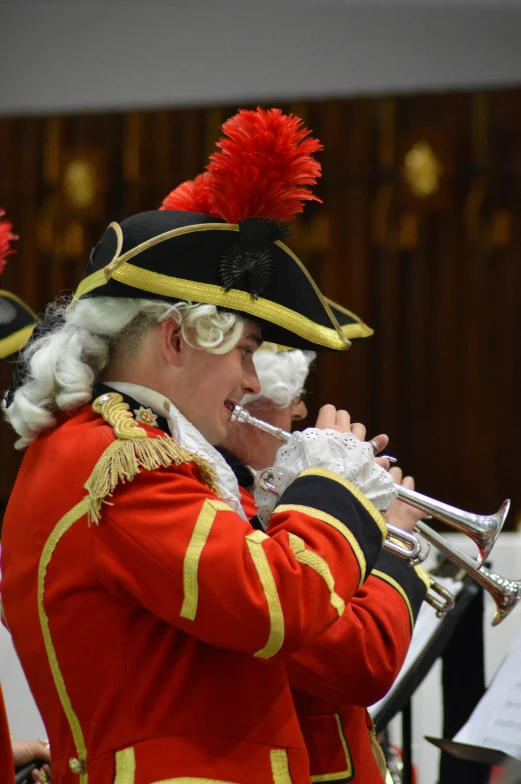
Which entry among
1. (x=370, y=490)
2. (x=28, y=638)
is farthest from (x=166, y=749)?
(x=370, y=490)

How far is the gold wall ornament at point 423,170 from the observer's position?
4.41 m

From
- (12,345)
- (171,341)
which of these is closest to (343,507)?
(171,341)

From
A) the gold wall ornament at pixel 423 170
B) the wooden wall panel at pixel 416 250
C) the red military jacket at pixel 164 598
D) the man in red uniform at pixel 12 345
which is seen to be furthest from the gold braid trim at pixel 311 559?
the gold wall ornament at pixel 423 170

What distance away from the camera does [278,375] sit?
2.35 metres

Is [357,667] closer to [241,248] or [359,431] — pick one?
[359,431]

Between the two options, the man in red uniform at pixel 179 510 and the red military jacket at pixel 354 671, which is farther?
the red military jacket at pixel 354 671

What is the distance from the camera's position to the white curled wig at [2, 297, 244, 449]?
57.7 inches

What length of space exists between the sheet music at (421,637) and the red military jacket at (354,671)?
1.84 feet

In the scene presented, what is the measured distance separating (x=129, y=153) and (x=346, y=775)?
11.8 feet

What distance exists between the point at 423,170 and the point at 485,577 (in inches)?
106

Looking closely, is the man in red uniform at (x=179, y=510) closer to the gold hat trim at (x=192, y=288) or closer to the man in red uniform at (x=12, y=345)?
the gold hat trim at (x=192, y=288)

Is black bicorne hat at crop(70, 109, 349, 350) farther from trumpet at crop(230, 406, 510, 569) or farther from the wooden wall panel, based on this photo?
the wooden wall panel

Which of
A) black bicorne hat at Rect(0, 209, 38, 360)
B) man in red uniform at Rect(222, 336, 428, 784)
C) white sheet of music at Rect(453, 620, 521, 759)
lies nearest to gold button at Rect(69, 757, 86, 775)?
man in red uniform at Rect(222, 336, 428, 784)

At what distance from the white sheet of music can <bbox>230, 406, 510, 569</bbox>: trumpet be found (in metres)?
0.30
